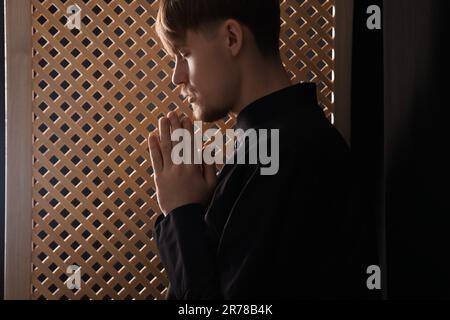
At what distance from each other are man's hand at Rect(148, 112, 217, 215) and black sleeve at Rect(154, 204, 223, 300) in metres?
0.03

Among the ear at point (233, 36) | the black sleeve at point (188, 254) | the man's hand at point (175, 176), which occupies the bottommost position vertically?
the black sleeve at point (188, 254)

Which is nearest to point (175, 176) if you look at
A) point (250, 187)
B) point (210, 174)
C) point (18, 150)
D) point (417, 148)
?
point (210, 174)

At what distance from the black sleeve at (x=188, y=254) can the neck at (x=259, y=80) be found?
8.2 inches

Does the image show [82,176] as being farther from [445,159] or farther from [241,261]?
[445,159]

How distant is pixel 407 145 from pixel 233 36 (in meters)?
0.45

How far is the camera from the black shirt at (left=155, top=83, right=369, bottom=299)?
82 cm

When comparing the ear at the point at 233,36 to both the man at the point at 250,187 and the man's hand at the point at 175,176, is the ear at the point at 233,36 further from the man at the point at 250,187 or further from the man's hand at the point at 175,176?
the man's hand at the point at 175,176

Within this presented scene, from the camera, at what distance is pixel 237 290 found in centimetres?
80

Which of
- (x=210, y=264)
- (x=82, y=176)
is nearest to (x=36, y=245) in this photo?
(x=82, y=176)

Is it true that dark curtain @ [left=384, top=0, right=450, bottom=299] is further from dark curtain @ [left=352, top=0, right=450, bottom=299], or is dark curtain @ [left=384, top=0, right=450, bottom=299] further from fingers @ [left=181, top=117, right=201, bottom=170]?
fingers @ [left=181, top=117, right=201, bottom=170]

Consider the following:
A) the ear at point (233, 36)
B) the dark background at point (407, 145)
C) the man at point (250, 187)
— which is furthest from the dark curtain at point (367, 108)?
the ear at point (233, 36)

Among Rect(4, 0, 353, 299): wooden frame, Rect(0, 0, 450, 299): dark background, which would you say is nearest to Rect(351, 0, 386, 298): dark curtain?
Rect(0, 0, 450, 299): dark background

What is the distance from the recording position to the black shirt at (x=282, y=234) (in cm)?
82

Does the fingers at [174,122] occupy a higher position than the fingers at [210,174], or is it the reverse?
the fingers at [174,122]
